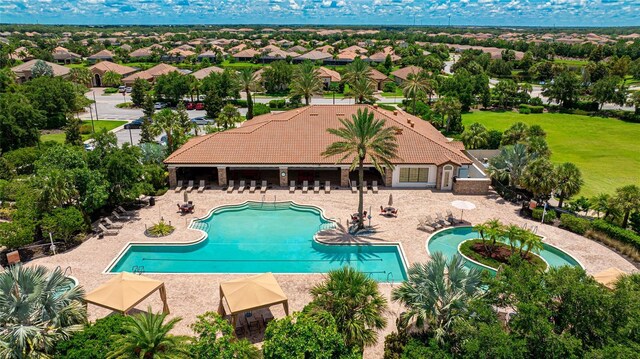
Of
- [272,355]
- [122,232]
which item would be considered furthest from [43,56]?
[272,355]

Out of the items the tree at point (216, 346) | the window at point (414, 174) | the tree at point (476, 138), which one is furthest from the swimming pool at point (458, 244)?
the tree at point (476, 138)

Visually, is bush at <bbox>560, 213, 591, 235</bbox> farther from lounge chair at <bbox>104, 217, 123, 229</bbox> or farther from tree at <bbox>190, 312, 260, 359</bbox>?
lounge chair at <bbox>104, 217, 123, 229</bbox>

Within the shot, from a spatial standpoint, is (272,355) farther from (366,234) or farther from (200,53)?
(200,53)

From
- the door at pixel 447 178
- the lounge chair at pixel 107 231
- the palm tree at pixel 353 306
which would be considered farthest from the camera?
the door at pixel 447 178

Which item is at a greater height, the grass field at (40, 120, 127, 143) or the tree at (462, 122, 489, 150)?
the tree at (462, 122, 489, 150)

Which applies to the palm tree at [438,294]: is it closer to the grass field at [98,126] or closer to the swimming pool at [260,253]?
the swimming pool at [260,253]

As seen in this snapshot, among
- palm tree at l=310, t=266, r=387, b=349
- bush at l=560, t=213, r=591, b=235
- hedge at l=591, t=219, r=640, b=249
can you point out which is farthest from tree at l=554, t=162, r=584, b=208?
palm tree at l=310, t=266, r=387, b=349

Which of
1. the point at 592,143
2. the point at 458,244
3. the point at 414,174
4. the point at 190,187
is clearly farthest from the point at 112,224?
the point at 592,143
